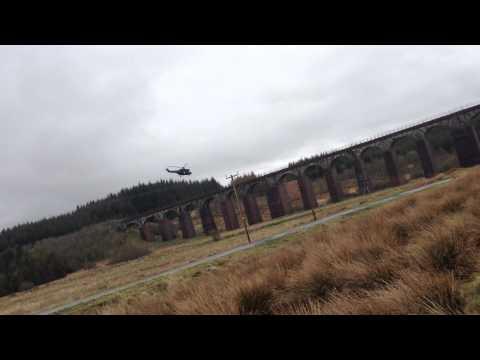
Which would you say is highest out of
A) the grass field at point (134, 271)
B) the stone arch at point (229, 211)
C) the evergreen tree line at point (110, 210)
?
the evergreen tree line at point (110, 210)

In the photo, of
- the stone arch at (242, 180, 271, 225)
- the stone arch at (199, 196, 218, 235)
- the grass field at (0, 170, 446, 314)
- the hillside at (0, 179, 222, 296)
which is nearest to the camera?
the grass field at (0, 170, 446, 314)

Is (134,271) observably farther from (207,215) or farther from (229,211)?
(207,215)

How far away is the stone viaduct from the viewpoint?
34469mm

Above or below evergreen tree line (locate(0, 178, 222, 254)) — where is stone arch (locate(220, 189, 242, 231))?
below

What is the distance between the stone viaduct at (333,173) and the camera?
34.5 metres

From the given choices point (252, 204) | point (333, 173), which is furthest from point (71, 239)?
point (333, 173)

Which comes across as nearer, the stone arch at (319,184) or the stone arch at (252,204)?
the stone arch at (319,184)

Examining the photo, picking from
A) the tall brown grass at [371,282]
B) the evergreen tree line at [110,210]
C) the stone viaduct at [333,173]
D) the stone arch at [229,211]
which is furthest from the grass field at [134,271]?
the evergreen tree line at [110,210]

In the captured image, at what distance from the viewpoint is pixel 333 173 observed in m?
41.8

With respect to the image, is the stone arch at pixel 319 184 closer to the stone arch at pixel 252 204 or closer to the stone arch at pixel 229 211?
the stone arch at pixel 252 204

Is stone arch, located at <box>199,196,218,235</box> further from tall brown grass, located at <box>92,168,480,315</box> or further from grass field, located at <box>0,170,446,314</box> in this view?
tall brown grass, located at <box>92,168,480,315</box>

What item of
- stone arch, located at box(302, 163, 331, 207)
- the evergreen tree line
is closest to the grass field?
stone arch, located at box(302, 163, 331, 207)
